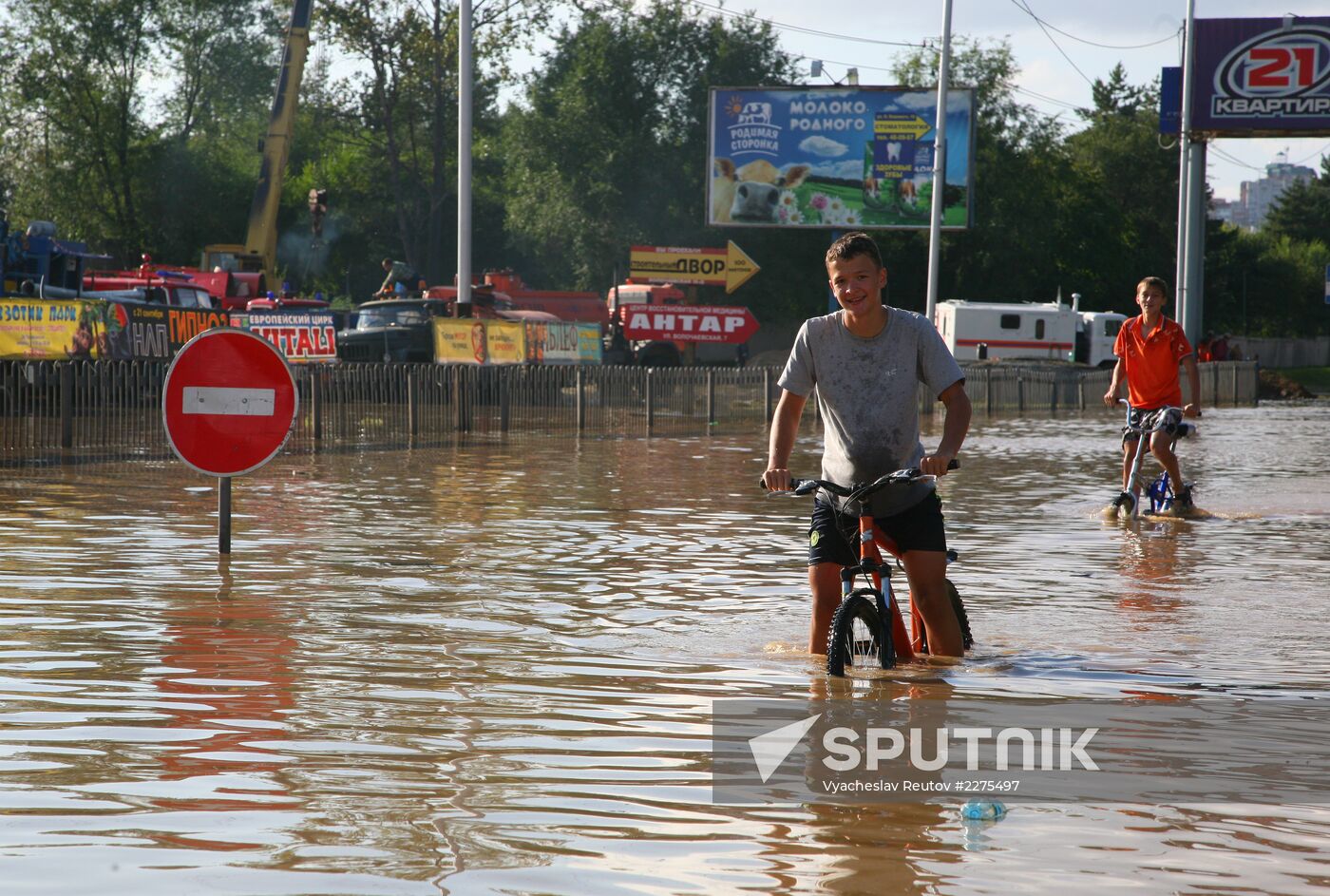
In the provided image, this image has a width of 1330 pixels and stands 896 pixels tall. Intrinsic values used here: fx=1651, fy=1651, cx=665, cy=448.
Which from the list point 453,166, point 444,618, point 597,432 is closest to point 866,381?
point 444,618

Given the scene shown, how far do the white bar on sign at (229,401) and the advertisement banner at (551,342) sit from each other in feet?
66.3

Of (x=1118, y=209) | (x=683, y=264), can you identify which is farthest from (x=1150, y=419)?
(x=1118, y=209)

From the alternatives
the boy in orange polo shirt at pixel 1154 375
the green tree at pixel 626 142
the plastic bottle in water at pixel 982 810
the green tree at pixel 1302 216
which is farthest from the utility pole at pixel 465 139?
the green tree at pixel 1302 216

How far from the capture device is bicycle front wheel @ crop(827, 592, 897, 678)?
6066 mm

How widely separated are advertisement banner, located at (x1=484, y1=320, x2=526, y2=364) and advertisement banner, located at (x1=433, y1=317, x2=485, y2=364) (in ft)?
1.02

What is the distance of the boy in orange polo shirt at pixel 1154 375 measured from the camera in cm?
1247

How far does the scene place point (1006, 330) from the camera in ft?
157

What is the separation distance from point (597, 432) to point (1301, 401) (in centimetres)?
2601

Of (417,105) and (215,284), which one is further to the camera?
(417,105)

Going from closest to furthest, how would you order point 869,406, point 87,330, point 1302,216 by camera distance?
point 869,406 → point 87,330 → point 1302,216

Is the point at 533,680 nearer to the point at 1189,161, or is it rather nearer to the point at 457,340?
the point at 457,340

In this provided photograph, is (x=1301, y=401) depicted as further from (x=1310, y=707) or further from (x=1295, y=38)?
(x=1310, y=707)

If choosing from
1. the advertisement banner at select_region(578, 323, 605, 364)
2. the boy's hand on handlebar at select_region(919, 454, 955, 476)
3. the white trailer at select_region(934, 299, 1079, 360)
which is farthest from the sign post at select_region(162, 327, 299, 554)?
the white trailer at select_region(934, 299, 1079, 360)

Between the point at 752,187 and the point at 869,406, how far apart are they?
130ft
